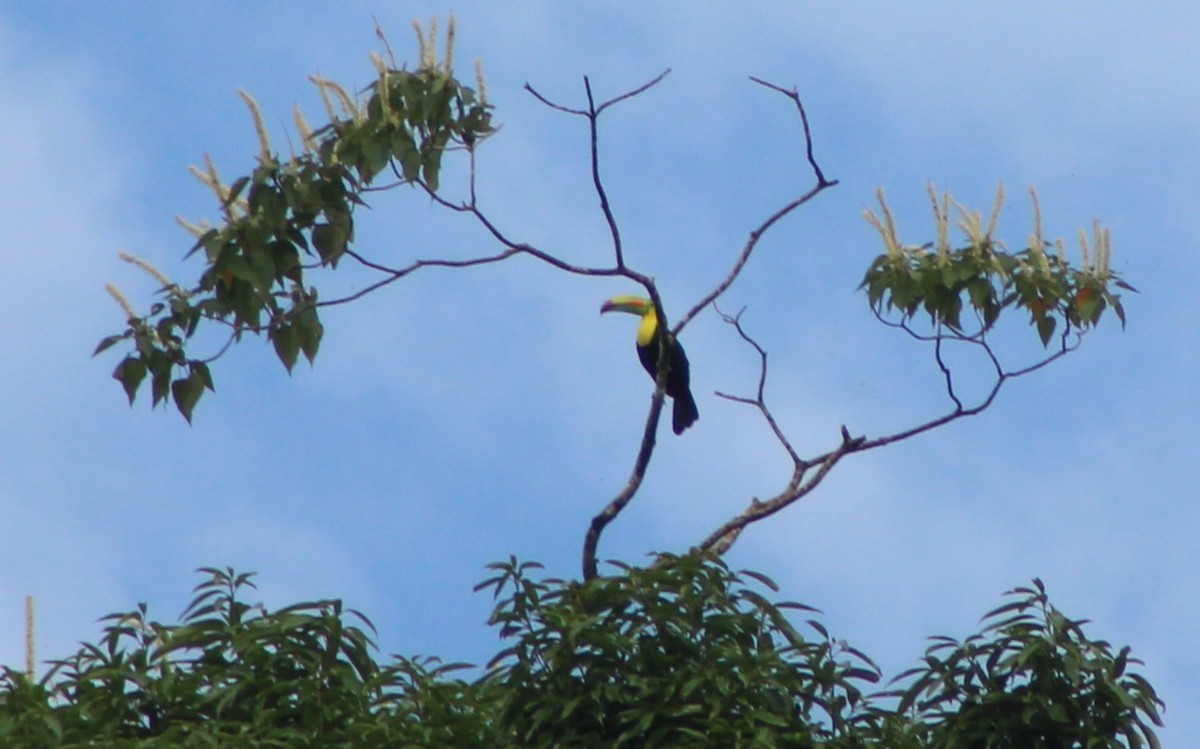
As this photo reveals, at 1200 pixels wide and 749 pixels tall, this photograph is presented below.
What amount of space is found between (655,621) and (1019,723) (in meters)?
1.00

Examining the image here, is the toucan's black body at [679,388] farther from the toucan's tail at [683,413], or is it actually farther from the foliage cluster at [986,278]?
the foliage cluster at [986,278]

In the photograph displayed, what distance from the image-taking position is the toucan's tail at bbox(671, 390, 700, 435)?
1060 centimetres

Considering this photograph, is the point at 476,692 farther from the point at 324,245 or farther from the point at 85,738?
the point at 324,245

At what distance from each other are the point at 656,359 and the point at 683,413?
14.3 inches

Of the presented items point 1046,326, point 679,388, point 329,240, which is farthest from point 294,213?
point 679,388

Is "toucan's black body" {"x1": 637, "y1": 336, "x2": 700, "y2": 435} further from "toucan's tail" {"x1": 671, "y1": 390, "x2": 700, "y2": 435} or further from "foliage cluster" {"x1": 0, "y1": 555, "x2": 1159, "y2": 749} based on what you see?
"foliage cluster" {"x1": 0, "y1": 555, "x2": 1159, "y2": 749}

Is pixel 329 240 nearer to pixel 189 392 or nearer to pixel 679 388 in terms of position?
pixel 189 392

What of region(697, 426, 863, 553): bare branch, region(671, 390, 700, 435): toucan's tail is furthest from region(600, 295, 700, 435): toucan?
region(697, 426, 863, 553): bare branch

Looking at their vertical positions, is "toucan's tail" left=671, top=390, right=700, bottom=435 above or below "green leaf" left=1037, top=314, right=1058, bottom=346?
above

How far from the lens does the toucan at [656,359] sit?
1047 cm

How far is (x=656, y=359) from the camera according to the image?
10.6 meters

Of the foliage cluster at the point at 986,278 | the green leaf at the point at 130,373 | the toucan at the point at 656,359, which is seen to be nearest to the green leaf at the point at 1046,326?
the foliage cluster at the point at 986,278

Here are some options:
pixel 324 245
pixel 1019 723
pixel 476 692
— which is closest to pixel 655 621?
pixel 476 692

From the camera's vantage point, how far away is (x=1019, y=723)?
4.96 metres
